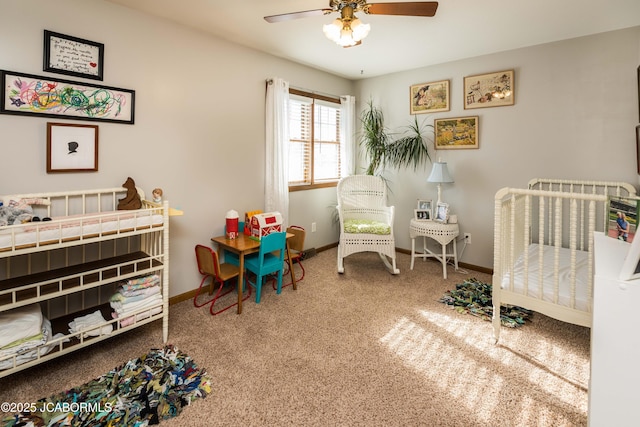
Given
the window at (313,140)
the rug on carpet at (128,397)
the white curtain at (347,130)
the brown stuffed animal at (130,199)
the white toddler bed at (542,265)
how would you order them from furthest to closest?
the white curtain at (347,130) < the window at (313,140) < the brown stuffed animal at (130,199) < the white toddler bed at (542,265) < the rug on carpet at (128,397)

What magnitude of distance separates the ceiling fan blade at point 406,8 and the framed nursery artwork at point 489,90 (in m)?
2.00

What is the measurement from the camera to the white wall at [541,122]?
9.48 feet

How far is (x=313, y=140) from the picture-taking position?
167 inches

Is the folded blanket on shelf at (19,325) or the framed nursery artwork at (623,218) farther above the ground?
the framed nursery artwork at (623,218)

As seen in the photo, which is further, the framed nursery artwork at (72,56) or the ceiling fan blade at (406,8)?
the framed nursery artwork at (72,56)

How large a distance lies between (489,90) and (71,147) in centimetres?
388

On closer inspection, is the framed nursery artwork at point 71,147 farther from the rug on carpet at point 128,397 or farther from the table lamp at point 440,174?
the table lamp at point 440,174

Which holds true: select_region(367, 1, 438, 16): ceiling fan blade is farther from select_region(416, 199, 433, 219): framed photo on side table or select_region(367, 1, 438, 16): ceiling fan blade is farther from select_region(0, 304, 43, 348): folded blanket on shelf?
select_region(0, 304, 43, 348): folded blanket on shelf

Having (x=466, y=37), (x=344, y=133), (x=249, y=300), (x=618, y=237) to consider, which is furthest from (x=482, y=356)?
(x=344, y=133)

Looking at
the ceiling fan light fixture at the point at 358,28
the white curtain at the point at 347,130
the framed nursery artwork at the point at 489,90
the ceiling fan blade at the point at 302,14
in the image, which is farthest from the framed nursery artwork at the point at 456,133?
the ceiling fan blade at the point at 302,14

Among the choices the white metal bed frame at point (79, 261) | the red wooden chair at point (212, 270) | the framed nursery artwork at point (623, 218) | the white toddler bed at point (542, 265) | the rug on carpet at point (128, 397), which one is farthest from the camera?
the red wooden chair at point (212, 270)

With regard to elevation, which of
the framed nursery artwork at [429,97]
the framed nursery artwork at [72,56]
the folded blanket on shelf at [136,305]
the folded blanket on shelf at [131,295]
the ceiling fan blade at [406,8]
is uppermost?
the framed nursery artwork at [429,97]

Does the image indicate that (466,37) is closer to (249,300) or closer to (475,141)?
(475,141)

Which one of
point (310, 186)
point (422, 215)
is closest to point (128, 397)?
point (310, 186)
